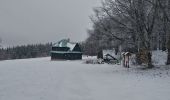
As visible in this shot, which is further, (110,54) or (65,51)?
(65,51)

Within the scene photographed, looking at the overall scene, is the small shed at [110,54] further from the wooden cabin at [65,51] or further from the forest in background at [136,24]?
the forest in background at [136,24]

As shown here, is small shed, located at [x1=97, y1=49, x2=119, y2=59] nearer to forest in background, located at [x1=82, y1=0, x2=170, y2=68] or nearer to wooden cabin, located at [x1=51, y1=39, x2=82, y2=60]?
wooden cabin, located at [x1=51, y1=39, x2=82, y2=60]

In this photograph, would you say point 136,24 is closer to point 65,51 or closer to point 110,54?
point 110,54

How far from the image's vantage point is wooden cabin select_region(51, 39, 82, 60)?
269 feet

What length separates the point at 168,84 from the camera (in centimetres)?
1889

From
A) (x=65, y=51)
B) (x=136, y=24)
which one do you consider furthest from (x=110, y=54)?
(x=136, y=24)

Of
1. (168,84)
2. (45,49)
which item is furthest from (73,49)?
(45,49)

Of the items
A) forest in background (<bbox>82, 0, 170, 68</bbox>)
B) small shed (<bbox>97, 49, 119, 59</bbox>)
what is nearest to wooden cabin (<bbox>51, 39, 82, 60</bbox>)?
small shed (<bbox>97, 49, 119, 59</bbox>)

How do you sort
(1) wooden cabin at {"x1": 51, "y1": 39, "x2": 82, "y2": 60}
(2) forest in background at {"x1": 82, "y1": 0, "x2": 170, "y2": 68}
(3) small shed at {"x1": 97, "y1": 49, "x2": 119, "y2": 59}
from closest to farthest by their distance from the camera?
(2) forest in background at {"x1": 82, "y1": 0, "x2": 170, "y2": 68}
(3) small shed at {"x1": 97, "y1": 49, "x2": 119, "y2": 59}
(1) wooden cabin at {"x1": 51, "y1": 39, "x2": 82, "y2": 60}

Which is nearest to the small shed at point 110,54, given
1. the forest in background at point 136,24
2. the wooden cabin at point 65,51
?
the wooden cabin at point 65,51

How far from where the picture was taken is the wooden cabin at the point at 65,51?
269ft

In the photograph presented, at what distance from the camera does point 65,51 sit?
8294 centimetres

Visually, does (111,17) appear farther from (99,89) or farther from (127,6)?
(99,89)

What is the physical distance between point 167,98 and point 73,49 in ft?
230
